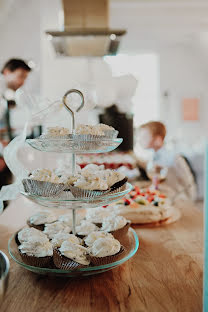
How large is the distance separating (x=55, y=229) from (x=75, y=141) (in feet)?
0.98

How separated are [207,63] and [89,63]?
4.54 meters

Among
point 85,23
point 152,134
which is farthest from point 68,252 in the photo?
point 85,23

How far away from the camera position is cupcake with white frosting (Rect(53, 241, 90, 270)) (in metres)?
0.82

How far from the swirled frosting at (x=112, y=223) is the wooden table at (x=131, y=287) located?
0.35 ft

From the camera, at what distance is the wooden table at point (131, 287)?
0.74 m

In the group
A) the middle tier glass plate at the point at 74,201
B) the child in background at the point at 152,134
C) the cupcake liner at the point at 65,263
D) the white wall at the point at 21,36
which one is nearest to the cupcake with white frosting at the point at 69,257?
the cupcake liner at the point at 65,263

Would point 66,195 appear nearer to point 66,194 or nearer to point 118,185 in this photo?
point 66,194

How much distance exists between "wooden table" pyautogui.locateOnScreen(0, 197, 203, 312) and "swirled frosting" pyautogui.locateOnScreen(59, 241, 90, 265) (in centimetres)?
6

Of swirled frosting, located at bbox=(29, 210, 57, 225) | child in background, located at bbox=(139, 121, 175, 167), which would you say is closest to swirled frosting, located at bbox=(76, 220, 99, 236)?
swirled frosting, located at bbox=(29, 210, 57, 225)

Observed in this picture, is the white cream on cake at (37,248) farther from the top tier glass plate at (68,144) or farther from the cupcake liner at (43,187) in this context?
the top tier glass plate at (68,144)

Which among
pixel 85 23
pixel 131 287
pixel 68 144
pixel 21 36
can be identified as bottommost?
pixel 131 287

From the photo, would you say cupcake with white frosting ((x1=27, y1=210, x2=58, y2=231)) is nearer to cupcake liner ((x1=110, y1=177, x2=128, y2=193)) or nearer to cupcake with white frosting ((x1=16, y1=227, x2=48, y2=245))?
cupcake with white frosting ((x1=16, y1=227, x2=48, y2=245))

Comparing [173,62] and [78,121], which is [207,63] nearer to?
[173,62]

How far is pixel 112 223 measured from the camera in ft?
3.35
